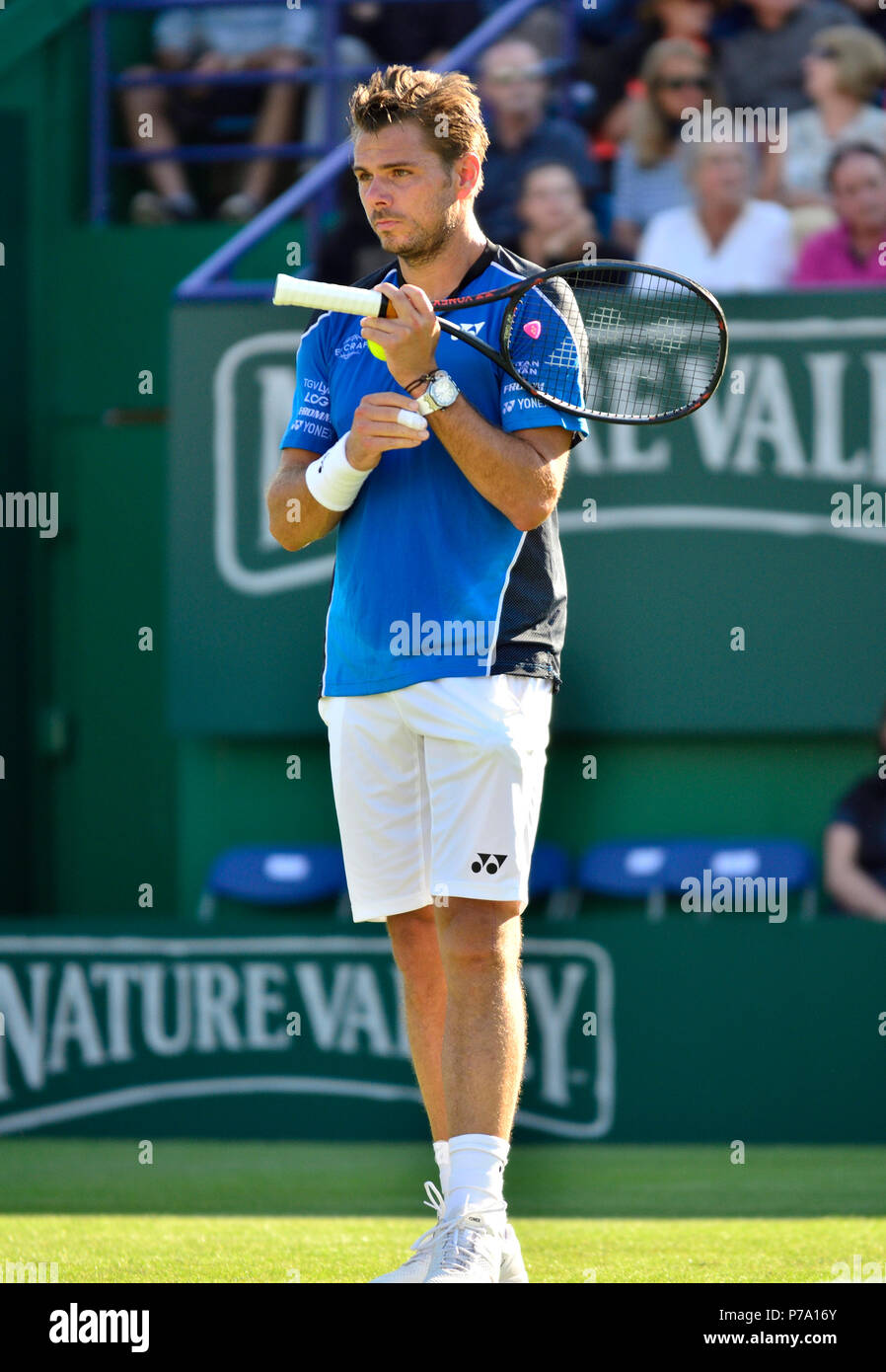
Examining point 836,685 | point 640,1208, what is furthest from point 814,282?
point 640,1208

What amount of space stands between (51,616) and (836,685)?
13.7ft

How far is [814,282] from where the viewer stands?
7.24 m

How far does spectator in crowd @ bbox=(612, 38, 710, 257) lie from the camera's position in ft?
25.2

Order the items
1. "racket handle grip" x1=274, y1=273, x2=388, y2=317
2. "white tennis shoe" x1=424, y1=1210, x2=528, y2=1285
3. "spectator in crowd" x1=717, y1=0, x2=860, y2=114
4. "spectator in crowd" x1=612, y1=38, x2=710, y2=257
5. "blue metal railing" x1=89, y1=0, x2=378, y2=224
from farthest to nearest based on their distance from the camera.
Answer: "blue metal railing" x1=89, y1=0, x2=378, y2=224 → "spectator in crowd" x1=717, y1=0, x2=860, y2=114 → "spectator in crowd" x1=612, y1=38, x2=710, y2=257 → "racket handle grip" x1=274, y1=273, x2=388, y2=317 → "white tennis shoe" x1=424, y1=1210, x2=528, y2=1285

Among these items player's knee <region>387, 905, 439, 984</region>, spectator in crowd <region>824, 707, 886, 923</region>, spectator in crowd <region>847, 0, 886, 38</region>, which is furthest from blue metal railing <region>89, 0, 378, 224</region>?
player's knee <region>387, 905, 439, 984</region>

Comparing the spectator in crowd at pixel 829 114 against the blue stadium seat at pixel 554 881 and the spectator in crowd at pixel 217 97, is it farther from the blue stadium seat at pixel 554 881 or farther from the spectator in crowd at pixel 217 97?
the blue stadium seat at pixel 554 881

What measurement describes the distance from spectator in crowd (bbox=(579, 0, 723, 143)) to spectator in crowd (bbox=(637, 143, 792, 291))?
0.67 m

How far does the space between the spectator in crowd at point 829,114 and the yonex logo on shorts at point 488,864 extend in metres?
5.05

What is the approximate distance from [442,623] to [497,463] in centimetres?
28

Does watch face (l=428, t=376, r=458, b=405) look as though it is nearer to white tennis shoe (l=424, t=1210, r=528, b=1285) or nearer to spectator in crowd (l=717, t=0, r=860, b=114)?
white tennis shoe (l=424, t=1210, r=528, b=1285)

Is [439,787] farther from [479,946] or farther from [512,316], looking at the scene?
[512,316]

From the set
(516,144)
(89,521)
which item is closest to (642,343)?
(516,144)

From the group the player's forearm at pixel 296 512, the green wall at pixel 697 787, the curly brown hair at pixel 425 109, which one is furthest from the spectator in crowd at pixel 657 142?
the player's forearm at pixel 296 512

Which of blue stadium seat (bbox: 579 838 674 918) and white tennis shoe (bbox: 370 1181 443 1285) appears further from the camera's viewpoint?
blue stadium seat (bbox: 579 838 674 918)
